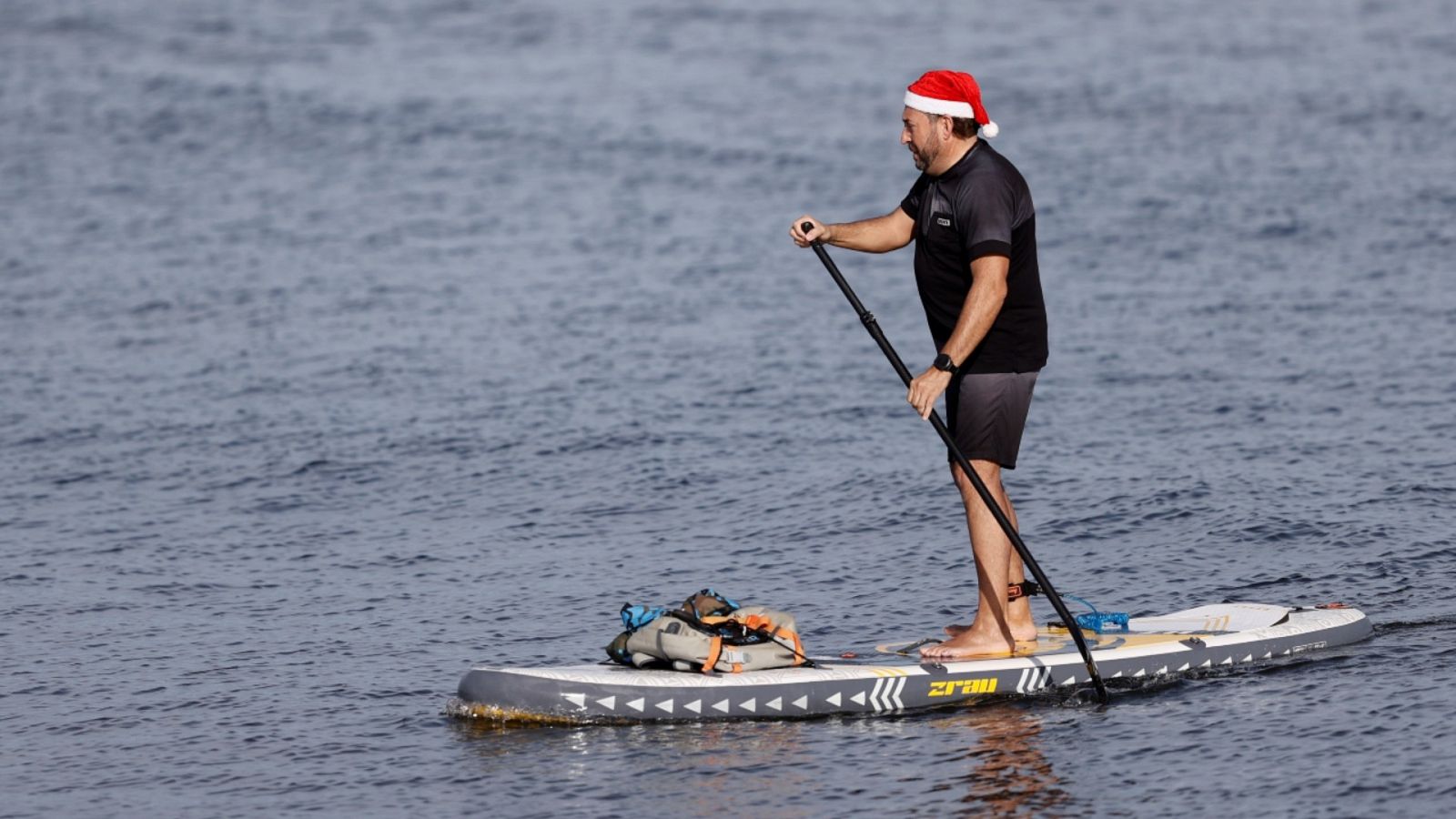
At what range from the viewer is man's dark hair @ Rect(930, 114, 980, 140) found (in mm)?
8406

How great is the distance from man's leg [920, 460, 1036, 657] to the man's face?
1367 millimetres

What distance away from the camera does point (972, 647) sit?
877 cm

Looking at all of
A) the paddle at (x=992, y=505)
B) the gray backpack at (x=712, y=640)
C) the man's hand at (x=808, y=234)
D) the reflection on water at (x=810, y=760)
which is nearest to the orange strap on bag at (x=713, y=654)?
the gray backpack at (x=712, y=640)

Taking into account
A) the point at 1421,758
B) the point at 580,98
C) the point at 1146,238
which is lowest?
the point at 1421,758

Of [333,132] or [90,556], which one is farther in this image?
[333,132]

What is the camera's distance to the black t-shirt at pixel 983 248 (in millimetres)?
8297

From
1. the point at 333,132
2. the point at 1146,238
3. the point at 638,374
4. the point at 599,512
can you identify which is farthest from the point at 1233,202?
the point at 333,132

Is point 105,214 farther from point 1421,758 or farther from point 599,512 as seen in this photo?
point 1421,758

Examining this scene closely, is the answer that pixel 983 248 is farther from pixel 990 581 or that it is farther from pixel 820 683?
pixel 820 683

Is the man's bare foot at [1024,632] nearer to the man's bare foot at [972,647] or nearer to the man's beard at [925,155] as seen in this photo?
the man's bare foot at [972,647]

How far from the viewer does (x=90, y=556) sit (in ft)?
38.4

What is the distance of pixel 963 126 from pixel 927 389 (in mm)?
1184

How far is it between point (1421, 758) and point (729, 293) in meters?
11.2

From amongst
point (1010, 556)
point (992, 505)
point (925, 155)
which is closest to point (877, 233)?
point (925, 155)
